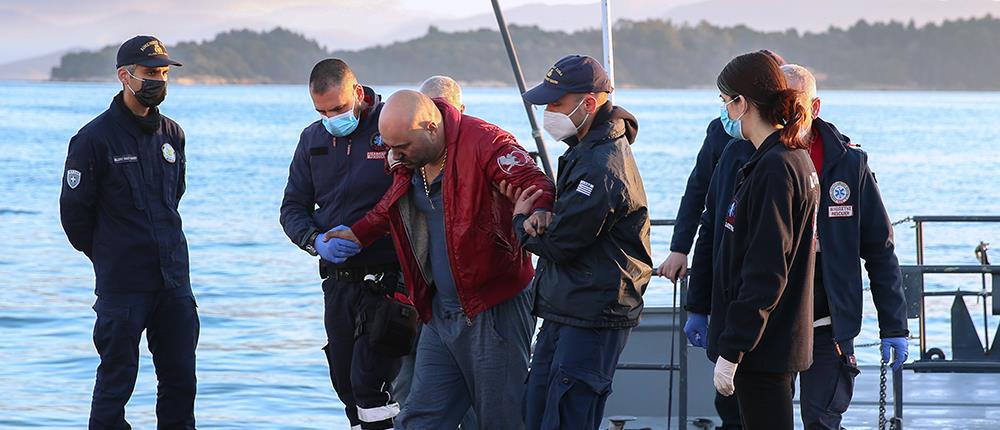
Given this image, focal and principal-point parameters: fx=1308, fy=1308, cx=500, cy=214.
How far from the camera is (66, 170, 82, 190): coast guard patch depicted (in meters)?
5.22

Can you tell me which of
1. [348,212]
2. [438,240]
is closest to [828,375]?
[438,240]

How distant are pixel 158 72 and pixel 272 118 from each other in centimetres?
8070

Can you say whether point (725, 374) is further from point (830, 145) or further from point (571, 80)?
point (571, 80)

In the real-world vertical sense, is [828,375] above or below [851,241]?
below

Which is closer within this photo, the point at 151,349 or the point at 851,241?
the point at 851,241

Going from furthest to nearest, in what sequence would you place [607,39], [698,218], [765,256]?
[607,39] < [698,218] < [765,256]

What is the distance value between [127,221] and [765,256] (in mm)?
2812

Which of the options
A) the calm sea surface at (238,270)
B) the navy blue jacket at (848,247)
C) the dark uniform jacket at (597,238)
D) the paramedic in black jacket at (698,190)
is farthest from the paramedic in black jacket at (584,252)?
the calm sea surface at (238,270)

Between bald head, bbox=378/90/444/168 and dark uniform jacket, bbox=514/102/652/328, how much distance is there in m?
0.42

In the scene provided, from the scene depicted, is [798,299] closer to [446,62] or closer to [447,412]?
[447,412]

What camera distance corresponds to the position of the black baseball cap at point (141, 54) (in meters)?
5.39

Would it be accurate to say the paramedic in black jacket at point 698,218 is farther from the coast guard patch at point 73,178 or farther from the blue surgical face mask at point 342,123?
the coast guard patch at point 73,178

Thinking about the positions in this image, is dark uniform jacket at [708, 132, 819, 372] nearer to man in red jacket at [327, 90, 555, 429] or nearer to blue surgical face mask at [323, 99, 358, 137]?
man in red jacket at [327, 90, 555, 429]

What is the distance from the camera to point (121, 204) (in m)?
5.34
